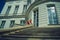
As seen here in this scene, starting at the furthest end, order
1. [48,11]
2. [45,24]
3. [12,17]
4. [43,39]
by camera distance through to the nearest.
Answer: [12,17]
[48,11]
[45,24]
[43,39]

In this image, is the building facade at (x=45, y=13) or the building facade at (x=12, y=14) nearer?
the building facade at (x=45, y=13)

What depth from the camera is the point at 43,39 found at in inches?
201

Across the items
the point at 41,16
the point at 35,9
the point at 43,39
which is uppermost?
the point at 35,9

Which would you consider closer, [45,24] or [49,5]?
[45,24]

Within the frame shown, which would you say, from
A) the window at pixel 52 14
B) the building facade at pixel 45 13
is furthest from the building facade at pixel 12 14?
the window at pixel 52 14

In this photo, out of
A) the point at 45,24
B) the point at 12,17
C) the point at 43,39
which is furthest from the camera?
the point at 12,17

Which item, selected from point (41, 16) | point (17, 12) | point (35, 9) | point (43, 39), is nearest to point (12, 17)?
point (17, 12)

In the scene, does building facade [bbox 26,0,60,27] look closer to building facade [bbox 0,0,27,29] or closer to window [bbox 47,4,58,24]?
window [bbox 47,4,58,24]

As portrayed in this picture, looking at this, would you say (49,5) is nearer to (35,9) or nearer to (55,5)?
(55,5)

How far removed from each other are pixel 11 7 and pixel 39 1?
11796 mm

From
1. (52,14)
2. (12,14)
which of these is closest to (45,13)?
(52,14)

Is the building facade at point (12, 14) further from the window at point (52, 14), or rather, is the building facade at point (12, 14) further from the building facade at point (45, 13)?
the window at point (52, 14)

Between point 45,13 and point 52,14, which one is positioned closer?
point 45,13

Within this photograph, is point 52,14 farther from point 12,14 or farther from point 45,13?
point 12,14
